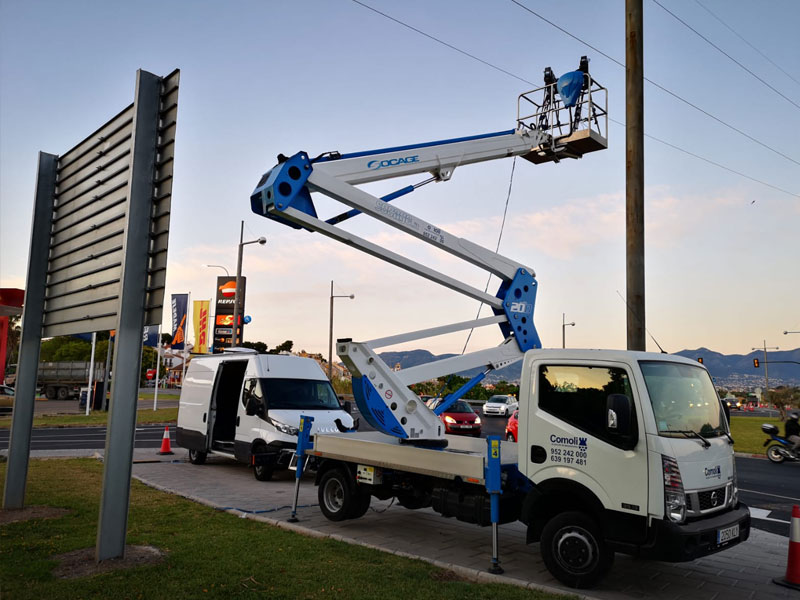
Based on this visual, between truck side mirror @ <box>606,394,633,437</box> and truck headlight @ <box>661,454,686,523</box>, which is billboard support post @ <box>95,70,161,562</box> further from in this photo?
truck headlight @ <box>661,454,686,523</box>

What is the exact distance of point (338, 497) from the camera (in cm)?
859

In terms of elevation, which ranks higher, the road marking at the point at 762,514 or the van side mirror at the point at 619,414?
the van side mirror at the point at 619,414

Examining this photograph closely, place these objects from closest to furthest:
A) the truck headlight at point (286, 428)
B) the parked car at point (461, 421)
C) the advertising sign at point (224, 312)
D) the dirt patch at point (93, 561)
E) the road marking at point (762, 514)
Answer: the dirt patch at point (93, 561), the road marking at point (762, 514), the truck headlight at point (286, 428), the parked car at point (461, 421), the advertising sign at point (224, 312)

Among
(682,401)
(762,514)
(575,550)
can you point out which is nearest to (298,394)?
(575,550)

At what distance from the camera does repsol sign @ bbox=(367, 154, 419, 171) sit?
8352mm

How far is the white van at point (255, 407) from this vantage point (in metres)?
11.9

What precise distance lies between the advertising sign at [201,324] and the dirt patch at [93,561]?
1163 inches

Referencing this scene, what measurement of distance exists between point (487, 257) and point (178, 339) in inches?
1127

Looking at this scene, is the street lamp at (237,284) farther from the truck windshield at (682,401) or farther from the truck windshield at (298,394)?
the truck windshield at (682,401)

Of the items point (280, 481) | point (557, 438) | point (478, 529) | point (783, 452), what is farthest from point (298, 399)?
point (783, 452)

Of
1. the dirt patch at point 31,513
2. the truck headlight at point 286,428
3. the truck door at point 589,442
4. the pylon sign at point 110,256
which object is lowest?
the dirt patch at point 31,513

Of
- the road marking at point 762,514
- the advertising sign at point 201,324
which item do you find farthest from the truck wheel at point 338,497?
the advertising sign at point 201,324

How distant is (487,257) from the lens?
28.5ft

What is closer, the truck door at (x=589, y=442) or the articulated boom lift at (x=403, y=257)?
the truck door at (x=589, y=442)
